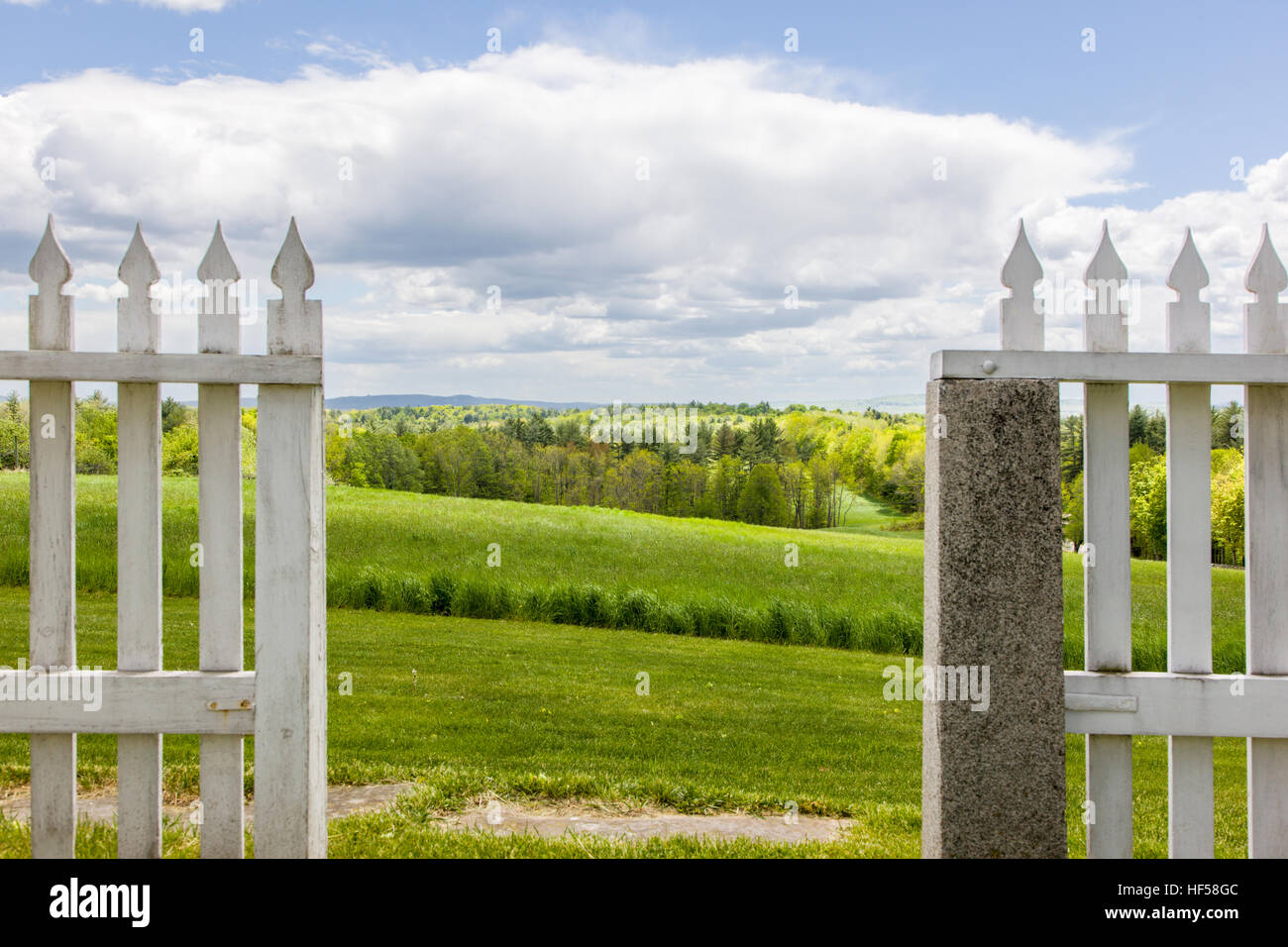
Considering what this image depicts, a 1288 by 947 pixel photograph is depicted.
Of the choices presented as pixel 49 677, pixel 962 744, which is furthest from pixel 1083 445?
pixel 49 677

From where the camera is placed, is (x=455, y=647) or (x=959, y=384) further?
(x=455, y=647)

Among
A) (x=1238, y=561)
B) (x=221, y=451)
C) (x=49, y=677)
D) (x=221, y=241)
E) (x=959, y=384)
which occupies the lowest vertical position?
(x=1238, y=561)

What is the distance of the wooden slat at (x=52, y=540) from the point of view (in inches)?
141

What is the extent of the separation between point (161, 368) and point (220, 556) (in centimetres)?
80

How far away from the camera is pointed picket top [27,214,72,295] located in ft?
11.9

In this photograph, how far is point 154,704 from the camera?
138 inches

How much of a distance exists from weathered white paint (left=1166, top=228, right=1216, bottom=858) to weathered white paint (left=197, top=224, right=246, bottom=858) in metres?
3.93

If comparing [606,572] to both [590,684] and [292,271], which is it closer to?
[590,684]

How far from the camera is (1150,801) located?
6.85 metres

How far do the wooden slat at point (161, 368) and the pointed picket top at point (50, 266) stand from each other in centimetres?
31

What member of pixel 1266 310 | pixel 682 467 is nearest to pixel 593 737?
pixel 1266 310
